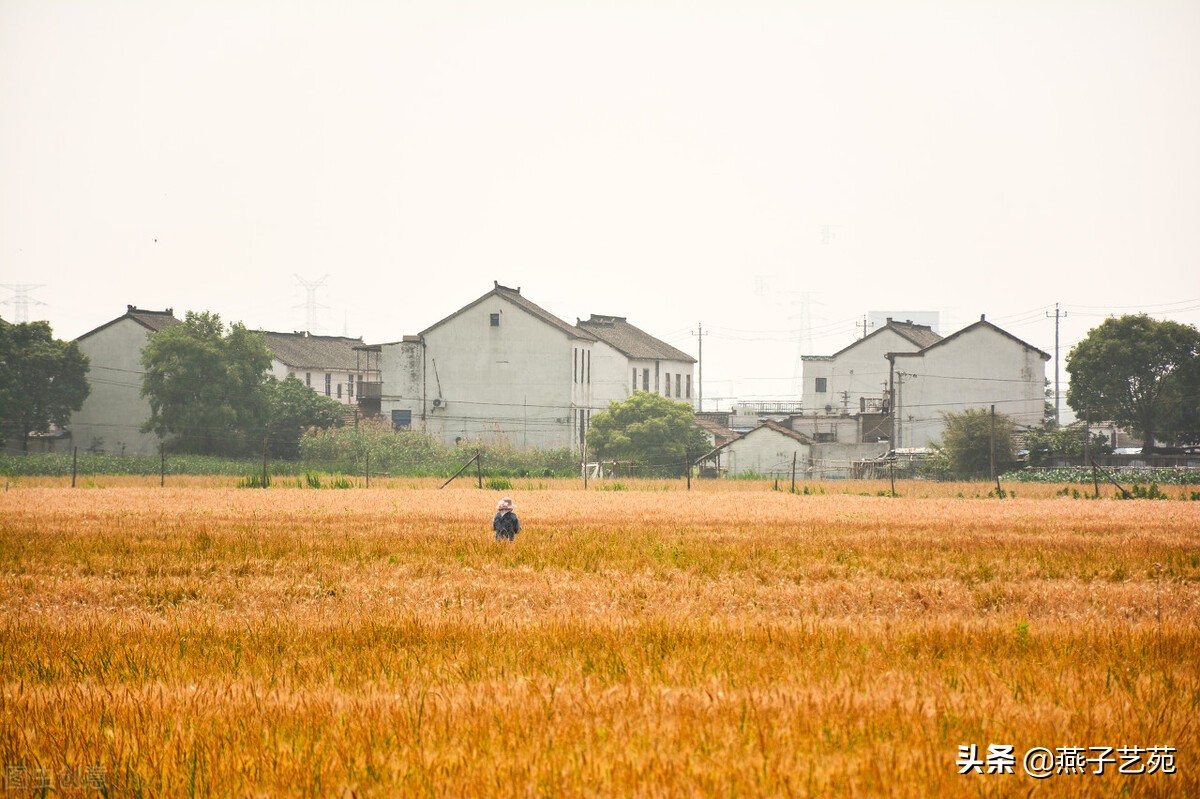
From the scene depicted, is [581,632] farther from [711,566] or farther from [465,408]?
[465,408]

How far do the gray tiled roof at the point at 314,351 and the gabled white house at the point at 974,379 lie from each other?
49.3 m

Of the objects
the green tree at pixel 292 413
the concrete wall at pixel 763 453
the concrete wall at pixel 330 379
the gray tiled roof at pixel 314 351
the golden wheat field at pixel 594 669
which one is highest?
the gray tiled roof at pixel 314 351

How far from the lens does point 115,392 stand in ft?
295

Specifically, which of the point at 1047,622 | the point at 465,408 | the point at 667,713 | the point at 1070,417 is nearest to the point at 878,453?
the point at 465,408

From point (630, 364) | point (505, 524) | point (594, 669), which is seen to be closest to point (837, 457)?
point (630, 364)

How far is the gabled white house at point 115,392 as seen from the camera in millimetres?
88312

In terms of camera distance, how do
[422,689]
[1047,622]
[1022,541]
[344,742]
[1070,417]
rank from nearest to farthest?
[344,742] → [422,689] → [1047,622] → [1022,541] → [1070,417]

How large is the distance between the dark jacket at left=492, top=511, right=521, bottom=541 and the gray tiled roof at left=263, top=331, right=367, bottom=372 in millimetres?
82449

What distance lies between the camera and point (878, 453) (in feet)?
292

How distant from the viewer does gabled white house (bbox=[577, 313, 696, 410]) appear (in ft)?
308

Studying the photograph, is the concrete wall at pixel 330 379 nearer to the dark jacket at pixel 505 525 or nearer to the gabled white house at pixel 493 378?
the gabled white house at pixel 493 378

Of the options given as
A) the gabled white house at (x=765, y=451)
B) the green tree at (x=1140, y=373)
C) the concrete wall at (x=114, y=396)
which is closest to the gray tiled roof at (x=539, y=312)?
the gabled white house at (x=765, y=451)

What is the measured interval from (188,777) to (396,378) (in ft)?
275

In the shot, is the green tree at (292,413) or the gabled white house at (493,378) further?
the gabled white house at (493,378)
